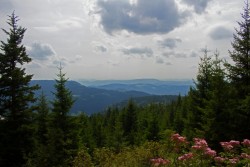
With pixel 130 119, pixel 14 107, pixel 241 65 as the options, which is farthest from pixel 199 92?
pixel 130 119

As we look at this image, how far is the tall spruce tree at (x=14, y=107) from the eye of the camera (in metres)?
22.1

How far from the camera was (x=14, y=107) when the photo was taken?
22.5 m

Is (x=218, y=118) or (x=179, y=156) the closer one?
(x=179, y=156)

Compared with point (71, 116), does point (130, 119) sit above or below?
below

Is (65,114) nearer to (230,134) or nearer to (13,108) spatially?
(13,108)

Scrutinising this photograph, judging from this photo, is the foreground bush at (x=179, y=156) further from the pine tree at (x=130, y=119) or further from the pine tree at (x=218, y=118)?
the pine tree at (x=130, y=119)

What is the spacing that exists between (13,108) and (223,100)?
1399 cm

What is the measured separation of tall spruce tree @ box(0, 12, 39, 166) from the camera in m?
22.1

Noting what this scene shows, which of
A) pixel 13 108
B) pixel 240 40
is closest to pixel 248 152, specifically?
pixel 240 40

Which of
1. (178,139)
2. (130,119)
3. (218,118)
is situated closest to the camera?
(178,139)

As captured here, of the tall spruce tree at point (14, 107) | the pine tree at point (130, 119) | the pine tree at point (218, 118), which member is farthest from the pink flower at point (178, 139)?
the pine tree at point (130, 119)

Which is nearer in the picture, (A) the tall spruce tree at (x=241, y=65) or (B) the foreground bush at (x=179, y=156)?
(B) the foreground bush at (x=179, y=156)

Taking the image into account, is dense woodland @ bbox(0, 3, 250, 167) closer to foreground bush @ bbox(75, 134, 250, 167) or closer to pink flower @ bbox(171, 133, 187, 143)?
foreground bush @ bbox(75, 134, 250, 167)

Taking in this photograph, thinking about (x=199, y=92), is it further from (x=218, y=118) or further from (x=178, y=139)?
(x=178, y=139)
